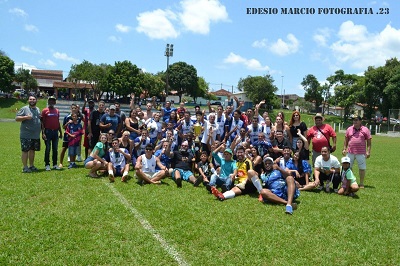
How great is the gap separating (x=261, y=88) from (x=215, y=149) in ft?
208

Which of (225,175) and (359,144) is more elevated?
(359,144)

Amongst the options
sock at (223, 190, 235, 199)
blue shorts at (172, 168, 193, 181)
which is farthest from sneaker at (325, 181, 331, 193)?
blue shorts at (172, 168, 193, 181)

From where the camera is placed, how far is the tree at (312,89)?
80931 mm

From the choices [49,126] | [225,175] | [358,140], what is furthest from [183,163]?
[358,140]

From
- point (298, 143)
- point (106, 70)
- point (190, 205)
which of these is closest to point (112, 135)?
point (190, 205)

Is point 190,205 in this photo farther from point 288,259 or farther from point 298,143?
point 298,143

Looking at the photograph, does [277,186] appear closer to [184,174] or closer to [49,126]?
[184,174]

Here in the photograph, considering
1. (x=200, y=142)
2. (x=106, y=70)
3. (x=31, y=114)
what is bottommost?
(x=200, y=142)

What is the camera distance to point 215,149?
31.3 feet

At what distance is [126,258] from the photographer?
4430 mm

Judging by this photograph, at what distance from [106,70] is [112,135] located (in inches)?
2182

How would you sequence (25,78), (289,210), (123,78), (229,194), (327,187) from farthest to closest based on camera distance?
(25,78) < (123,78) < (327,187) < (229,194) < (289,210)

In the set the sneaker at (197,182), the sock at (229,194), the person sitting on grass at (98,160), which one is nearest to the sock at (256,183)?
the sock at (229,194)

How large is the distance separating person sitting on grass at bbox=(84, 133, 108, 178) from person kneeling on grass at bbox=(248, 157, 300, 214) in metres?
4.02
